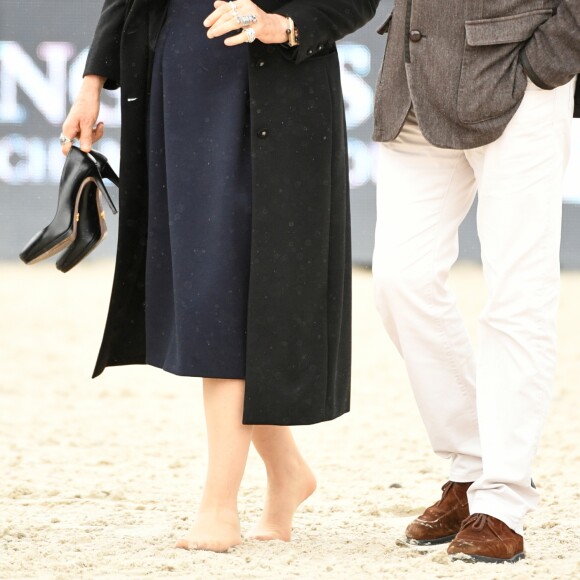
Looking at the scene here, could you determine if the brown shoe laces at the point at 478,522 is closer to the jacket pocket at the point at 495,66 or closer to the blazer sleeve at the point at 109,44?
Result: the jacket pocket at the point at 495,66

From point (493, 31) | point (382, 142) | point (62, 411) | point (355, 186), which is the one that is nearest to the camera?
point (493, 31)

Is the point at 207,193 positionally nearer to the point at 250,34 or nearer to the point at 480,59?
the point at 250,34

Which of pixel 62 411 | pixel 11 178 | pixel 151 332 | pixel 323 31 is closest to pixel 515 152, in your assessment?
pixel 323 31

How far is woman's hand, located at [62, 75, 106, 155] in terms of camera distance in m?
2.32

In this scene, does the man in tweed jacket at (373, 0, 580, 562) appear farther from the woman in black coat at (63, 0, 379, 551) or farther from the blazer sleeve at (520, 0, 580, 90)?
the woman in black coat at (63, 0, 379, 551)

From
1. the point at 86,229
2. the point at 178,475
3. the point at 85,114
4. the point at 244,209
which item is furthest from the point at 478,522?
the point at 178,475

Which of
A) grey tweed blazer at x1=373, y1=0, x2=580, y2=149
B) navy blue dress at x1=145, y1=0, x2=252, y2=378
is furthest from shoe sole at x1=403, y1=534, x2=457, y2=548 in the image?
grey tweed blazer at x1=373, y1=0, x2=580, y2=149

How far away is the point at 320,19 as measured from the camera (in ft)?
6.92

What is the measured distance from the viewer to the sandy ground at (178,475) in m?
2.07

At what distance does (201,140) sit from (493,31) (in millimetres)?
568

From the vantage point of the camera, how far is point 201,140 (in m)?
2.14

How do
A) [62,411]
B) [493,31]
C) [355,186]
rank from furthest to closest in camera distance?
[355,186], [62,411], [493,31]

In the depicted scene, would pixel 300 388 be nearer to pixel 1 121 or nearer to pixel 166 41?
pixel 166 41

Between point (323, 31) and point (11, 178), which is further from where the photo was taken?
point (11, 178)
